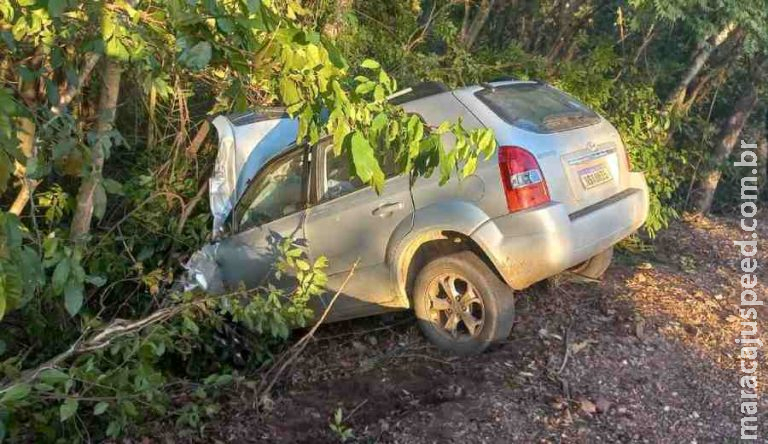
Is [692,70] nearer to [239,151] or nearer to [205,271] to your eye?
[239,151]

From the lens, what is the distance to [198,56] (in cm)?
257

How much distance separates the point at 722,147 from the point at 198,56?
806 centimetres

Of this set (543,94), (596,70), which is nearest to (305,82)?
(543,94)

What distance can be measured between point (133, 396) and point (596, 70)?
19.2 feet

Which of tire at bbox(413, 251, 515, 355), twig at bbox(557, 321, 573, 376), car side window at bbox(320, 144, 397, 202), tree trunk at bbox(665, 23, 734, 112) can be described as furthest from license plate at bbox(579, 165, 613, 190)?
tree trunk at bbox(665, 23, 734, 112)

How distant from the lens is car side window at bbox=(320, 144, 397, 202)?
5.07 meters

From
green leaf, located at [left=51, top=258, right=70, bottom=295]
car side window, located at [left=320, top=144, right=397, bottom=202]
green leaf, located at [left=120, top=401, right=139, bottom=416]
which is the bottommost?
green leaf, located at [left=120, top=401, right=139, bottom=416]

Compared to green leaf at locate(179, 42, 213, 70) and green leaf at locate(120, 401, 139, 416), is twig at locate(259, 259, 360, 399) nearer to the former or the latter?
green leaf at locate(120, 401, 139, 416)

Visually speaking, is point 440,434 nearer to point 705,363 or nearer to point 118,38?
point 705,363

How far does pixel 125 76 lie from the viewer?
5699mm

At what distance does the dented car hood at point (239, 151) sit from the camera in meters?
5.95

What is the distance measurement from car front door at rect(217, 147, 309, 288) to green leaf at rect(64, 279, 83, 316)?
237cm

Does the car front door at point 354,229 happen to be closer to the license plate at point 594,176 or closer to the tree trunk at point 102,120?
the license plate at point 594,176

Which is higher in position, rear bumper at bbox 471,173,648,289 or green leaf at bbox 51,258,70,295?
→ green leaf at bbox 51,258,70,295
